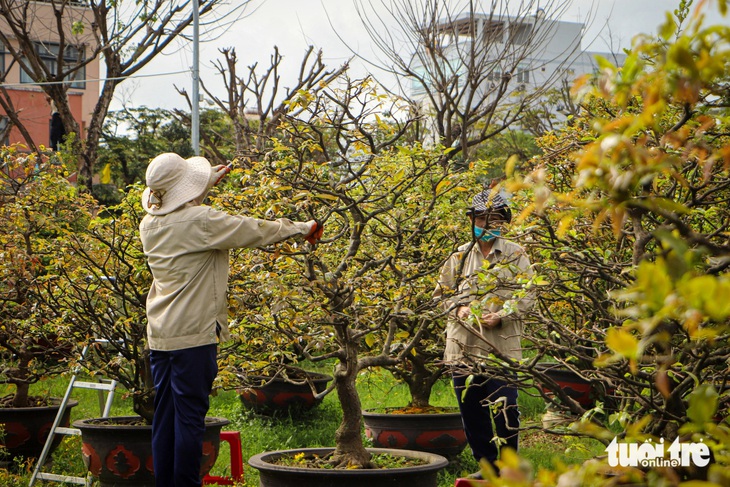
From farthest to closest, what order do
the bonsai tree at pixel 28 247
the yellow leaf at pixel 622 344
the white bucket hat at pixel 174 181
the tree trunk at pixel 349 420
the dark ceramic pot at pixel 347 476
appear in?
the bonsai tree at pixel 28 247 < the tree trunk at pixel 349 420 < the white bucket hat at pixel 174 181 < the dark ceramic pot at pixel 347 476 < the yellow leaf at pixel 622 344

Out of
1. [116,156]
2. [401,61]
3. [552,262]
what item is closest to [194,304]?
[552,262]

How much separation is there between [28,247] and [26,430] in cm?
131

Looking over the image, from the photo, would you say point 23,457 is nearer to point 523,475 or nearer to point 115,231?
point 115,231

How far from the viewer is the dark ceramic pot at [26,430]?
20.4ft

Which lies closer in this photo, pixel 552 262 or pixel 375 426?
pixel 552 262

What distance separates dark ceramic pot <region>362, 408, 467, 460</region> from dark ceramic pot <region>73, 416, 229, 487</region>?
59.2 inches

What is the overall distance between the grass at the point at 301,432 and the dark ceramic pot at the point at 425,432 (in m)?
0.19

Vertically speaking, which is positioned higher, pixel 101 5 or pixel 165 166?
pixel 101 5

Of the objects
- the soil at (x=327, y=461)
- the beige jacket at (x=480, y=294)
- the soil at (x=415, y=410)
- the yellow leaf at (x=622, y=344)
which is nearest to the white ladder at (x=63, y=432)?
the soil at (x=327, y=461)

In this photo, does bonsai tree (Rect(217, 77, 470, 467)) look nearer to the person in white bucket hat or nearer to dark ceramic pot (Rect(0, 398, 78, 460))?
the person in white bucket hat

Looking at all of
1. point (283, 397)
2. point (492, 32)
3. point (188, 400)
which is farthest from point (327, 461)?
point (492, 32)

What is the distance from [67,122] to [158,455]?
11911 mm

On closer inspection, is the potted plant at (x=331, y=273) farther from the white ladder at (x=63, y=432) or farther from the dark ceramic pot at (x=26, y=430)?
the dark ceramic pot at (x=26, y=430)

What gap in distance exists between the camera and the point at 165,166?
4391 mm
